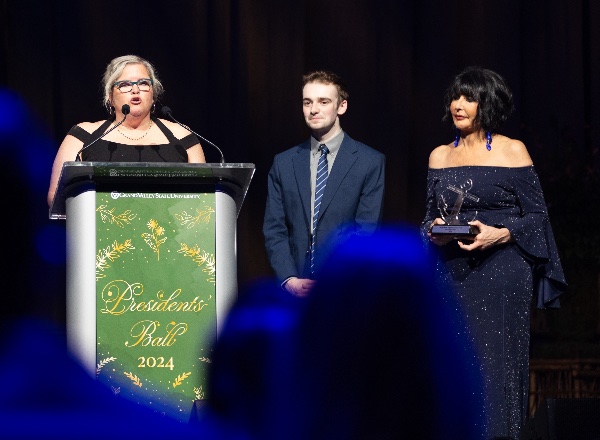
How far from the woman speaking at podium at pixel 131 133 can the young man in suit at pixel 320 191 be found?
506 mm

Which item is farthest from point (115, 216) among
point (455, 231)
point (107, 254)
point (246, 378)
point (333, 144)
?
point (246, 378)

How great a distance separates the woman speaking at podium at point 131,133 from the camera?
351cm

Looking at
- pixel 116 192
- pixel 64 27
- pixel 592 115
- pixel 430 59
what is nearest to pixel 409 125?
pixel 430 59

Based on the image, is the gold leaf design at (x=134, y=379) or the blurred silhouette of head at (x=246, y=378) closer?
the blurred silhouette of head at (x=246, y=378)

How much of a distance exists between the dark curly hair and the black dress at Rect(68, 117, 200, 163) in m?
0.97

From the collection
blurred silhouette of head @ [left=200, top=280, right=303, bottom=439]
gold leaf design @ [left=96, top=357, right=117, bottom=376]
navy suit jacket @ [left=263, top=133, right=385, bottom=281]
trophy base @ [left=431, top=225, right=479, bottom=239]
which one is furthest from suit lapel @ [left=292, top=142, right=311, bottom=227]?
blurred silhouette of head @ [left=200, top=280, right=303, bottom=439]

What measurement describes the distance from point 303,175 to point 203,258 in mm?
1326

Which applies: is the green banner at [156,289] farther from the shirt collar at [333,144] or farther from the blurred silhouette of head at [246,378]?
the blurred silhouette of head at [246,378]

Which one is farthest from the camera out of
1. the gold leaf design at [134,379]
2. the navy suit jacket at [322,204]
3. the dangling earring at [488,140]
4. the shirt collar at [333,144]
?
the shirt collar at [333,144]

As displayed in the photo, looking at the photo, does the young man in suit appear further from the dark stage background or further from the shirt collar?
the dark stage background

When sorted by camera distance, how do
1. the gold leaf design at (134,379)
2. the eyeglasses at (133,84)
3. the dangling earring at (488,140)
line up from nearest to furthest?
1. the gold leaf design at (134,379)
2. the eyeglasses at (133,84)
3. the dangling earring at (488,140)

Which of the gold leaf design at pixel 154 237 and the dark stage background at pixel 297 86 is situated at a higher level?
the dark stage background at pixel 297 86

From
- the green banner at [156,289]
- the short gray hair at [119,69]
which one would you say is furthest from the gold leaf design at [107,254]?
the short gray hair at [119,69]

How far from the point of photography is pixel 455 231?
349 centimetres
